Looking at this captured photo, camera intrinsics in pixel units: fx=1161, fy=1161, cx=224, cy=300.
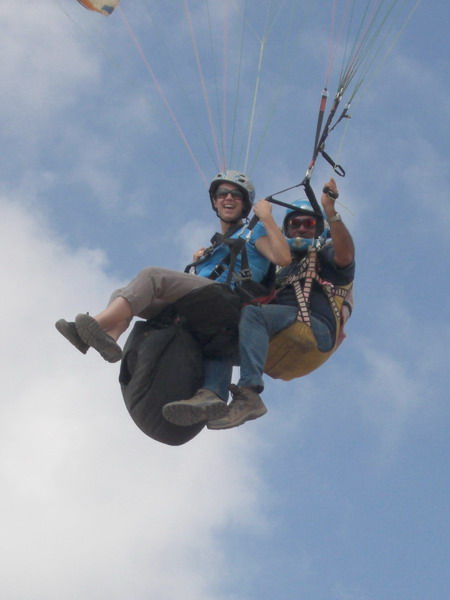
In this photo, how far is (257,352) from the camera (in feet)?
31.8

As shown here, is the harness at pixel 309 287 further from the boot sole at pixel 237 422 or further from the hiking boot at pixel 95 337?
the hiking boot at pixel 95 337

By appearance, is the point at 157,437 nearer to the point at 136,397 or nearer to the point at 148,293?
the point at 136,397

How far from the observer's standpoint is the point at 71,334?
944 centimetres

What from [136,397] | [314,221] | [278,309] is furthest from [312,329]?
[136,397]

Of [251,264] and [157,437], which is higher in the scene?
[251,264]

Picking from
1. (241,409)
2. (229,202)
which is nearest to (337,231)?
(229,202)

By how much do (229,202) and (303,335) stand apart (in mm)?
1408

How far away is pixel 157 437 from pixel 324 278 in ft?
6.81

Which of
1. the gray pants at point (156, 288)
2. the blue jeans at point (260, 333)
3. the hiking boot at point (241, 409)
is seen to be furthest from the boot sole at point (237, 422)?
the gray pants at point (156, 288)

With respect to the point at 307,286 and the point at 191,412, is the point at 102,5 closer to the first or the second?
the point at 307,286

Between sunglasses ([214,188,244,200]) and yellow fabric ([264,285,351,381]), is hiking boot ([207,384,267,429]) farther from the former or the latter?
sunglasses ([214,188,244,200])

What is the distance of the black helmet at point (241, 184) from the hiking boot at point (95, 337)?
1.96 m

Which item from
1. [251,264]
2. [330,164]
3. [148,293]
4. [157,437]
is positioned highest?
[330,164]

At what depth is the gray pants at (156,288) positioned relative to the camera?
957 centimetres
